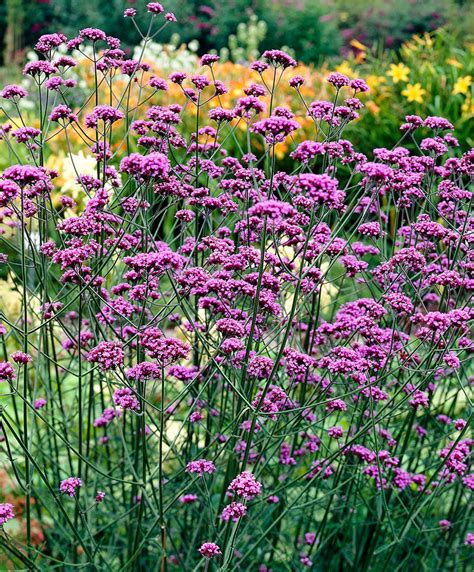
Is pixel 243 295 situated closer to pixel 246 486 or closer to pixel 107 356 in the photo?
pixel 107 356

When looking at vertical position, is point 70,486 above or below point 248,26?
below

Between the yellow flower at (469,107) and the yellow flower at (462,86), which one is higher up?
the yellow flower at (462,86)

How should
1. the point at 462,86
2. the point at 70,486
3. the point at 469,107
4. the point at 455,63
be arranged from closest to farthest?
the point at 70,486 → the point at 462,86 → the point at 469,107 → the point at 455,63

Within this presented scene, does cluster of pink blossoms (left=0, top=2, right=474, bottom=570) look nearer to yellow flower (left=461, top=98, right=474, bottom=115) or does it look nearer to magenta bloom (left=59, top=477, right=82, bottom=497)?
magenta bloom (left=59, top=477, right=82, bottom=497)

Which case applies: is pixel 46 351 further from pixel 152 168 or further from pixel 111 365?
pixel 152 168

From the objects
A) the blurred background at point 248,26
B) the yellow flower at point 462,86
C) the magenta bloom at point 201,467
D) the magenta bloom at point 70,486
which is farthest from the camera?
the blurred background at point 248,26

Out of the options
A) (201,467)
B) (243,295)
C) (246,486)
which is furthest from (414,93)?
(246,486)

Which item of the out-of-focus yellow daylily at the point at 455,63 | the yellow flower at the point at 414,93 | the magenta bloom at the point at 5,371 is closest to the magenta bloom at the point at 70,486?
the magenta bloom at the point at 5,371

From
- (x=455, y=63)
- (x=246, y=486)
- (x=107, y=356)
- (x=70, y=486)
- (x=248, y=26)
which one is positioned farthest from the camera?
(x=248, y=26)

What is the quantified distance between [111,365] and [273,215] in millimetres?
719

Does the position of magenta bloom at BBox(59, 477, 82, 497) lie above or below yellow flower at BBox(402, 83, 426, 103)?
below

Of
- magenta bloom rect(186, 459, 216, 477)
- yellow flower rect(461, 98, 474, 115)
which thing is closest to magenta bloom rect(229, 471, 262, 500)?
magenta bloom rect(186, 459, 216, 477)

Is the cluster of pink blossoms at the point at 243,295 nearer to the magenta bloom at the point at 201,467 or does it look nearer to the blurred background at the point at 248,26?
the magenta bloom at the point at 201,467

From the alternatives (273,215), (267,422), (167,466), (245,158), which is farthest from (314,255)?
(167,466)
